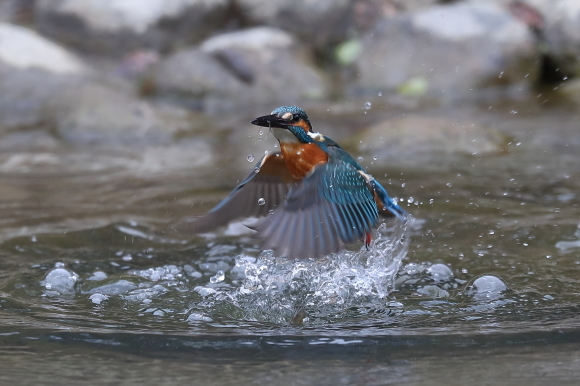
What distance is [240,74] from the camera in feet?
31.1

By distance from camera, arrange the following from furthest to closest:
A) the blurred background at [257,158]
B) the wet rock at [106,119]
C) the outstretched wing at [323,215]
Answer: the wet rock at [106,119] < the outstretched wing at [323,215] < the blurred background at [257,158]

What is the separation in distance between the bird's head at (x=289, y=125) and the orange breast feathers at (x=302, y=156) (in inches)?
1.1

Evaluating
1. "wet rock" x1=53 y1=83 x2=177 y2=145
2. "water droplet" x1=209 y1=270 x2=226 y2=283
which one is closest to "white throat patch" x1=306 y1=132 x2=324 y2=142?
"water droplet" x1=209 y1=270 x2=226 y2=283

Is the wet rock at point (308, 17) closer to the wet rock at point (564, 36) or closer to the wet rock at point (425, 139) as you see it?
the wet rock at point (564, 36)

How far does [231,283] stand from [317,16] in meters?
7.82

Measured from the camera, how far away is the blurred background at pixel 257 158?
2.47 m

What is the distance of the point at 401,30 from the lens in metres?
9.72

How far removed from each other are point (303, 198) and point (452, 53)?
6859 millimetres

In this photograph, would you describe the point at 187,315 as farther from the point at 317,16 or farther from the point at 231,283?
the point at 317,16

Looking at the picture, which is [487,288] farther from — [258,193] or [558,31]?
[558,31]

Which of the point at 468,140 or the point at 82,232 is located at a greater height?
the point at 468,140

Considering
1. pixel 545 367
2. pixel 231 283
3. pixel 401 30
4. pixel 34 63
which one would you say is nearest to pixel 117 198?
pixel 231 283

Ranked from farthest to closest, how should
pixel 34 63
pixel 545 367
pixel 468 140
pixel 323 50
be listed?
pixel 323 50 → pixel 34 63 → pixel 468 140 → pixel 545 367

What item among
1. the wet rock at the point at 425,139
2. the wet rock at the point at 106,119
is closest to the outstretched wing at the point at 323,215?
the wet rock at the point at 425,139
